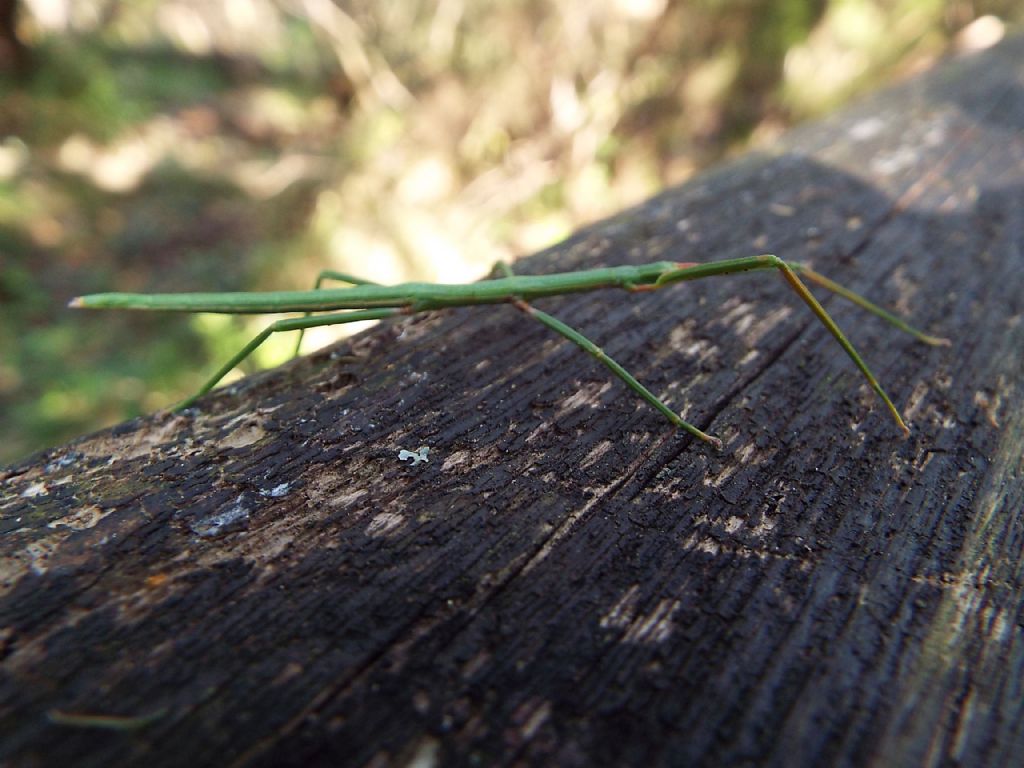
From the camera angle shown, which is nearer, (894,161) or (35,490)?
(35,490)

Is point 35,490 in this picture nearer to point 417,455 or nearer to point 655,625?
point 417,455

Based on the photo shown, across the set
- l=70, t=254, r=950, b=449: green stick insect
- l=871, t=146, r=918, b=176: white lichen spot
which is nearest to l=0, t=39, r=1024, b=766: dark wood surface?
l=70, t=254, r=950, b=449: green stick insect

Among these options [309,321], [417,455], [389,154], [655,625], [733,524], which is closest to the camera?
[655,625]

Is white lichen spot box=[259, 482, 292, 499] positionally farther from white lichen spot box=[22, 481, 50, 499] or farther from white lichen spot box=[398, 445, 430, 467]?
white lichen spot box=[22, 481, 50, 499]

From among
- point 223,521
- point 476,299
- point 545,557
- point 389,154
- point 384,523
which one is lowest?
point 545,557

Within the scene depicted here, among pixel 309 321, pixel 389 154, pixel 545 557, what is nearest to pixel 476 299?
pixel 309 321

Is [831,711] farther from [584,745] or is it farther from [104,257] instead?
[104,257]

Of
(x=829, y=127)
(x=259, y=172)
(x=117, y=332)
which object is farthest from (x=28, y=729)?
(x=259, y=172)
